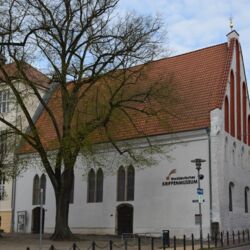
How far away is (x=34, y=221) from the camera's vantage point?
143 feet

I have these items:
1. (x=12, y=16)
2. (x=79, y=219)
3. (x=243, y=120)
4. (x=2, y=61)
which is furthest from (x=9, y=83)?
(x=243, y=120)

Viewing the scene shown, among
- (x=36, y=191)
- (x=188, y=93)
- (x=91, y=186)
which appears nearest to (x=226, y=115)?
(x=188, y=93)

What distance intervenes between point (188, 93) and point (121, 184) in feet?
27.9

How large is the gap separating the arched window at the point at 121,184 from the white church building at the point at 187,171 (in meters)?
0.08

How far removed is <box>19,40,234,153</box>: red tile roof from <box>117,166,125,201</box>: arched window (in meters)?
2.75

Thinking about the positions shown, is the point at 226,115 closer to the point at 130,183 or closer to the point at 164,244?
the point at 130,183

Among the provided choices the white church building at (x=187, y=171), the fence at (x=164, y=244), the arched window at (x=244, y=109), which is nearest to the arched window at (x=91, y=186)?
the white church building at (x=187, y=171)

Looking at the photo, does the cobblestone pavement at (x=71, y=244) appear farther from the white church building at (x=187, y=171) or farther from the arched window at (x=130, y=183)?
the arched window at (x=130, y=183)

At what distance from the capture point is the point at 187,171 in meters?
34.9

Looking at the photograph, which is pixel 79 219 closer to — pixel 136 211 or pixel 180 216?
pixel 136 211

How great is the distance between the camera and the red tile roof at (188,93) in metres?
35.3

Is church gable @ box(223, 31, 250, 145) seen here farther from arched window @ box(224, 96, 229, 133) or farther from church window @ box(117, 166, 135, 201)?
church window @ box(117, 166, 135, 201)

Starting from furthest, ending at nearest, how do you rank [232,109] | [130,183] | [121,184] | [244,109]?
[244,109] → [121,184] → [130,183] → [232,109]

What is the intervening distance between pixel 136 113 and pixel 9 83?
1107 centimetres
